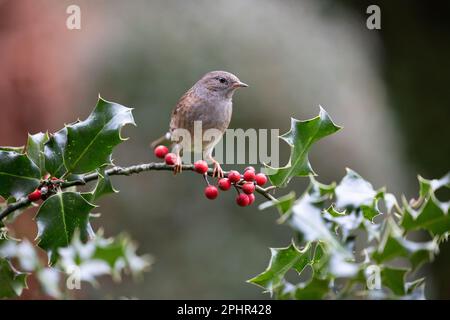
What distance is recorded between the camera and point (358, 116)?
21.3 ft

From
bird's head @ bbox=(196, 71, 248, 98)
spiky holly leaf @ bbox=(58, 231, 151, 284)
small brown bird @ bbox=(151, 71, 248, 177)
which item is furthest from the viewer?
bird's head @ bbox=(196, 71, 248, 98)

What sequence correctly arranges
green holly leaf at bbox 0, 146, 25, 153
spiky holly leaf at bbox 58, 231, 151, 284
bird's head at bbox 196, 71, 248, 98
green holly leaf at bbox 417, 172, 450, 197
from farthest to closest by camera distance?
bird's head at bbox 196, 71, 248, 98, green holly leaf at bbox 0, 146, 25, 153, green holly leaf at bbox 417, 172, 450, 197, spiky holly leaf at bbox 58, 231, 151, 284

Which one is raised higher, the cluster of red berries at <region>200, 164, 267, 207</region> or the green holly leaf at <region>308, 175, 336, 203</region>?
the green holly leaf at <region>308, 175, 336, 203</region>

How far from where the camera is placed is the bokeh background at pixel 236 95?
5824mm

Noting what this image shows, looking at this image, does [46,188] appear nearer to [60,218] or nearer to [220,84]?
[60,218]

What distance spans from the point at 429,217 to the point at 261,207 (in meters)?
0.36

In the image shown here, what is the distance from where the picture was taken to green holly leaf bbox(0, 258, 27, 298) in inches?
65.5

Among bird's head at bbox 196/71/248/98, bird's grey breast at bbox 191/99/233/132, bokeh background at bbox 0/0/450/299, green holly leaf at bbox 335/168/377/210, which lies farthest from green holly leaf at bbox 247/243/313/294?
bokeh background at bbox 0/0/450/299

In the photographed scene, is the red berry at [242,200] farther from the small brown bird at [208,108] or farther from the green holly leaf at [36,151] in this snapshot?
the small brown bird at [208,108]

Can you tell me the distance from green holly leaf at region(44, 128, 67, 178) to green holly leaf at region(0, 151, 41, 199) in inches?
2.1

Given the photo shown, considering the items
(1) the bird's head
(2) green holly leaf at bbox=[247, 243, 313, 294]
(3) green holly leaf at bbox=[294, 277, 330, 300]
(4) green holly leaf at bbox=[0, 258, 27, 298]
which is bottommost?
(4) green holly leaf at bbox=[0, 258, 27, 298]

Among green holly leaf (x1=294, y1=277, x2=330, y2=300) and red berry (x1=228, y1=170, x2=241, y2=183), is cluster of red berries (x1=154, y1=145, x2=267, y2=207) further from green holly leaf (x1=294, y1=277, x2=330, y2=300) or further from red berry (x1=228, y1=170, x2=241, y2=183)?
green holly leaf (x1=294, y1=277, x2=330, y2=300)

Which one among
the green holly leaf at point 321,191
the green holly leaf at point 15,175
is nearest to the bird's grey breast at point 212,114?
the green holly leaf at point 15,175

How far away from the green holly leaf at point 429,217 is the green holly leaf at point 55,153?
3.39 ft
